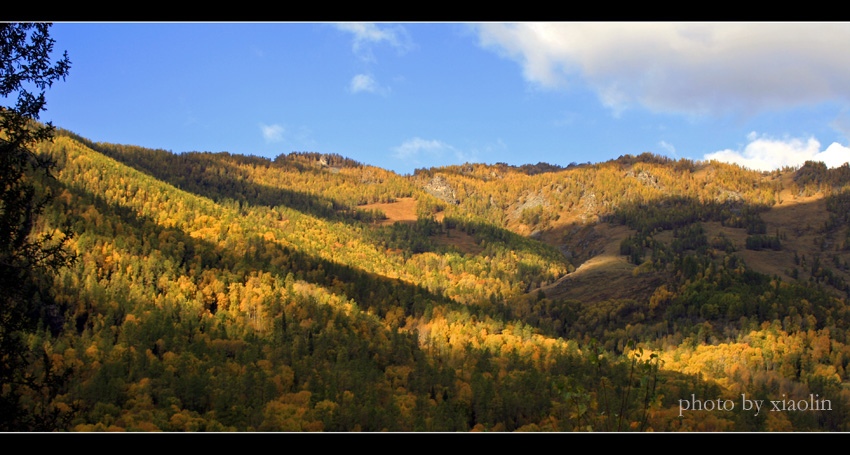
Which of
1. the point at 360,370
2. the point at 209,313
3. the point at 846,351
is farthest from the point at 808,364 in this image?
the point at 209,313

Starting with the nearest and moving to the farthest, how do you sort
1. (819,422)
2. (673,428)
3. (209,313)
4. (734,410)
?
1. (673,428)
2. (734,410)
3. (819,422)
4. (209,313)

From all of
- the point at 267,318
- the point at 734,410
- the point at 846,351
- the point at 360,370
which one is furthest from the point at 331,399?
the point at 846,351

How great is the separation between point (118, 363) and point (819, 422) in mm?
156664

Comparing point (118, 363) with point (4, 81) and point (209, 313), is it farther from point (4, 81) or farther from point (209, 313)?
point (4, 81)

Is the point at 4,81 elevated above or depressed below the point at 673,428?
above

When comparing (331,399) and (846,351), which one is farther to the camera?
(846,351)

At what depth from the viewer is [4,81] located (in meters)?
30.2

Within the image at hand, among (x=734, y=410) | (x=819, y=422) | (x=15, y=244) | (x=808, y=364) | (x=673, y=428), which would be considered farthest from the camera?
(x=808, y=364)

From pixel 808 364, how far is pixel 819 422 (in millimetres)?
36494

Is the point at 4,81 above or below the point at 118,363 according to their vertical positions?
above
